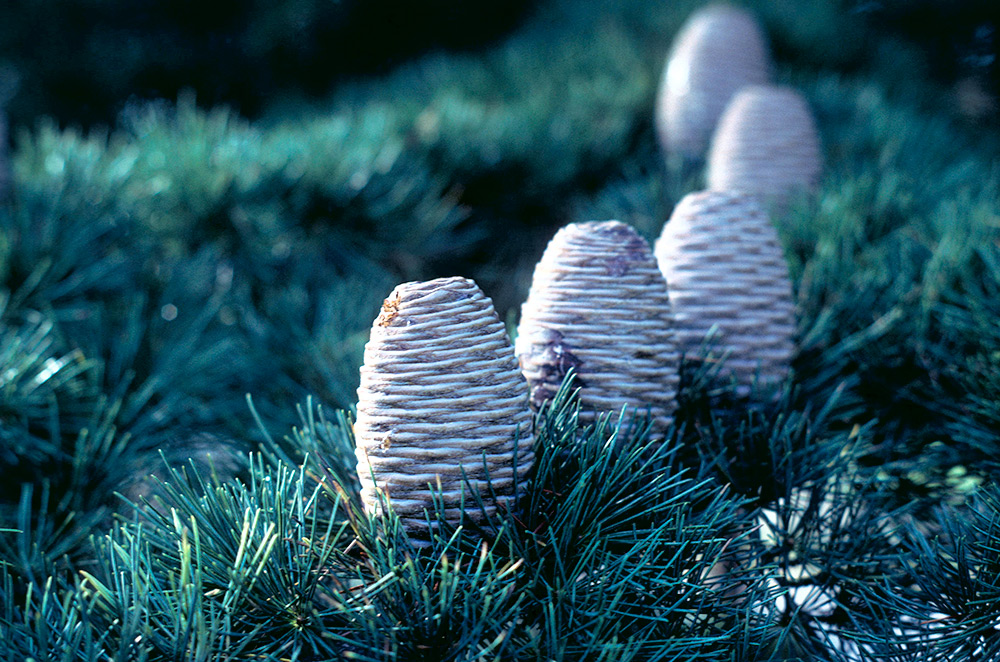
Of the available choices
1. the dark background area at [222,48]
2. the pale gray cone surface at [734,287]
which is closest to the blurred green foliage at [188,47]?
the dark background area at [222,48]

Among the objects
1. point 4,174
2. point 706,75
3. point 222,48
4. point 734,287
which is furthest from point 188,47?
point 734,287

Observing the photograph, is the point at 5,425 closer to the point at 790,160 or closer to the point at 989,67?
the point at 790,160

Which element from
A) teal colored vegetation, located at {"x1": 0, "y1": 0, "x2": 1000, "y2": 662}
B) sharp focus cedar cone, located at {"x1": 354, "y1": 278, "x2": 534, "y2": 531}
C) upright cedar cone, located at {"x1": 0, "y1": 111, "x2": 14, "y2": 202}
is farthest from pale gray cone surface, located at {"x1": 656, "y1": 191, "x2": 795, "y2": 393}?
upright cedar cone, located at {"x1": 0, "y1": 111, "x2": 14, "y2": 202}

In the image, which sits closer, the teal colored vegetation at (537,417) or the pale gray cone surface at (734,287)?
the teal colored vegetation at (537,417)

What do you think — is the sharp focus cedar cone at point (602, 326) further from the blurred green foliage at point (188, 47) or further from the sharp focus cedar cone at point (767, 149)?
the blurred green foliage at point (188, 47)

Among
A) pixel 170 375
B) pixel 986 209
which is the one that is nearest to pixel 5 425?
pixel 170 375

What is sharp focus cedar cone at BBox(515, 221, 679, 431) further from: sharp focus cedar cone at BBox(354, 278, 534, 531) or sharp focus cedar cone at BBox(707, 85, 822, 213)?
sharp focus cedar cone at BBox(707, 85, 822, 213)
